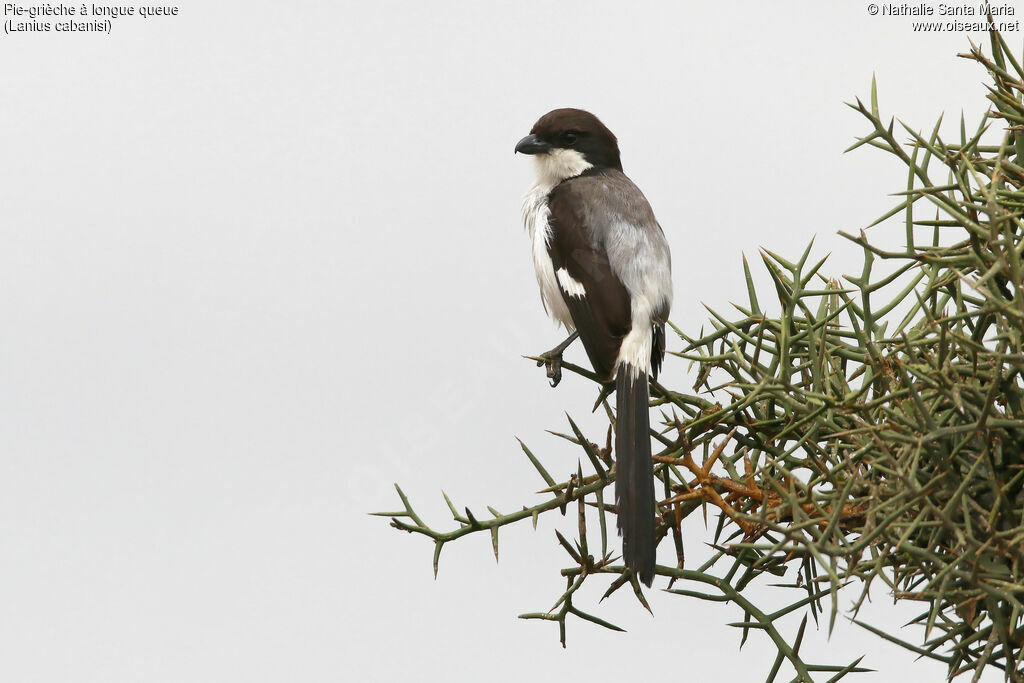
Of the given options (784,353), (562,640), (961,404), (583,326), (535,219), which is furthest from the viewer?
(535,219)

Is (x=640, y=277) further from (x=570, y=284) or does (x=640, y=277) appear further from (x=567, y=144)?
(x=567, y=144)

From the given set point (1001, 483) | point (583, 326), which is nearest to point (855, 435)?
point (1001, 483)

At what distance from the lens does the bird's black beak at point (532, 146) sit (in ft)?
16.3

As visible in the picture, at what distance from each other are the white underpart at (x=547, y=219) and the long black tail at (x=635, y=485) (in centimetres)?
113

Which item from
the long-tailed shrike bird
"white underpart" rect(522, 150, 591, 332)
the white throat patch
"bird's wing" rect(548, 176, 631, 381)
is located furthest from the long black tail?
the white throat patch

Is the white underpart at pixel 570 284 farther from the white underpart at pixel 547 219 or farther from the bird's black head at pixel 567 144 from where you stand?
the bird's black head at pixel 567 144

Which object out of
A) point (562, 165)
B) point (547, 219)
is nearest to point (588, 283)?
point (547, 219)

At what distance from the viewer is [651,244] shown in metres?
4.30

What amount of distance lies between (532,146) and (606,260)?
0.99 metres

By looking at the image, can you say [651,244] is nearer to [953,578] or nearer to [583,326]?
[583,326]

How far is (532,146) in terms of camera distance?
4949mm

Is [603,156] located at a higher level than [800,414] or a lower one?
higher

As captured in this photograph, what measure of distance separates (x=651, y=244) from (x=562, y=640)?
2.13 metres

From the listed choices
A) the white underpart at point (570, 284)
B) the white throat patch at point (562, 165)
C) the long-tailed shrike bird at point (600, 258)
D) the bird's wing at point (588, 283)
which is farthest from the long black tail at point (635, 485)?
the white throat patch at point (562, 165)
